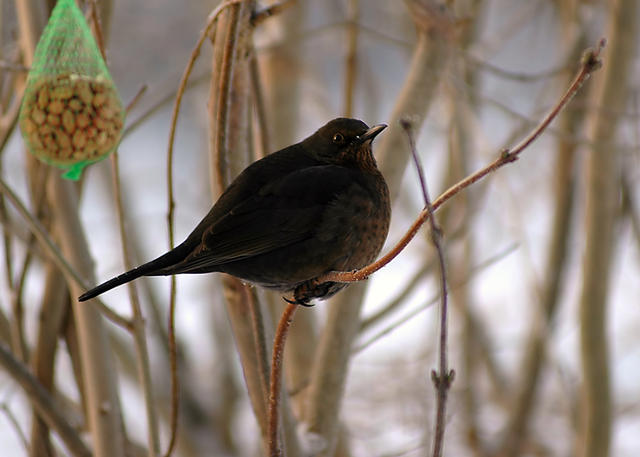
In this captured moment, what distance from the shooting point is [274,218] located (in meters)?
1.60

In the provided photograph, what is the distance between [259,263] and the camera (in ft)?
5.22

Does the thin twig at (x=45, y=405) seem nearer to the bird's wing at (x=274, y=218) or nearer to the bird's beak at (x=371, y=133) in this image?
the bird's wing at (x=274, y=218)

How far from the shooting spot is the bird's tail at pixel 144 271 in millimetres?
1354

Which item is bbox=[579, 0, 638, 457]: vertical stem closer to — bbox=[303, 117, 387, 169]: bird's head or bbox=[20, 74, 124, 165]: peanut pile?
bbox=[303, 117, 387, 169]: bird's head

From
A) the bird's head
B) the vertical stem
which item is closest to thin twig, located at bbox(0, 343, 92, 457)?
the bird's head

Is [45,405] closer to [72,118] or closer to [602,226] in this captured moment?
[72,118]

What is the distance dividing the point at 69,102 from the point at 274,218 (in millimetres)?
575

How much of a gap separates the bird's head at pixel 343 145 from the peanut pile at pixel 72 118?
0.46 metres

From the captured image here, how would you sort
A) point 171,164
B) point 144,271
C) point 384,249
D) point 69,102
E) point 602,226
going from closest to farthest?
point 144,271 < point 171,164 < point 69,102 < point 602,226 < point 384,249

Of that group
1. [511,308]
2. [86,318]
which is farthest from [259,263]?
[511,308]

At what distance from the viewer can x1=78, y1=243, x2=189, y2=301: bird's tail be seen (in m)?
1.35

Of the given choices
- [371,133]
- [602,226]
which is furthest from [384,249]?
[371,133]

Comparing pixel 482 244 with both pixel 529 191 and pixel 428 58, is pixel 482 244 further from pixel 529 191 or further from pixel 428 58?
pixel 428 58

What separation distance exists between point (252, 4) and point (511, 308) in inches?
197
